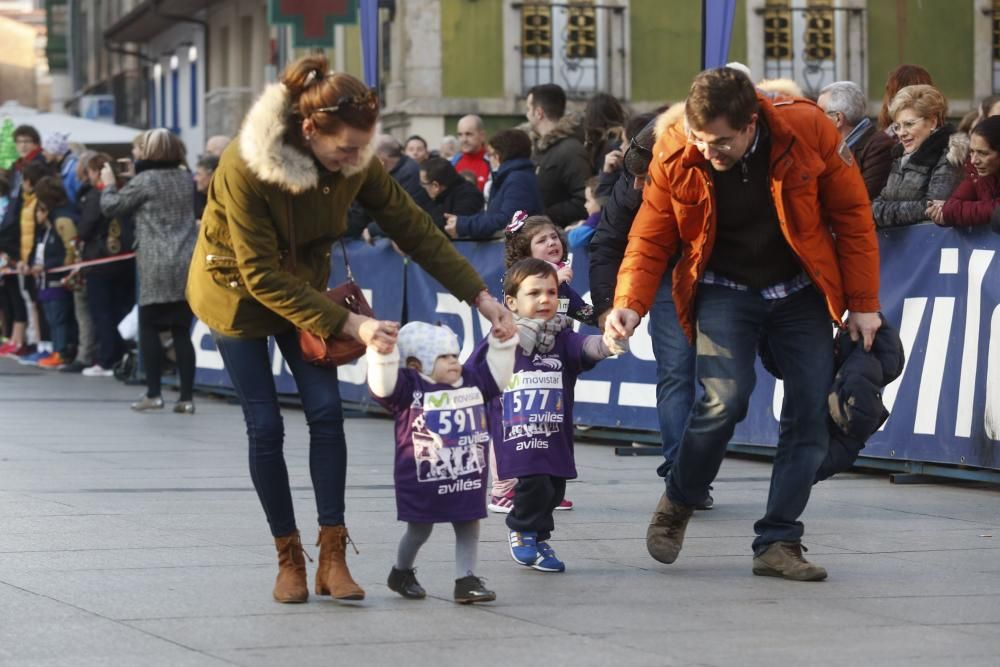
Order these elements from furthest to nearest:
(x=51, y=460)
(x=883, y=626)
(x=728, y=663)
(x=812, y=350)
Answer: (x=51, y=460), (x=812, y=350), (x=883, y=626), (x=728, y=663)

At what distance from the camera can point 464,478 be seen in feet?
21.5

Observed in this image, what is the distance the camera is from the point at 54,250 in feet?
64.3

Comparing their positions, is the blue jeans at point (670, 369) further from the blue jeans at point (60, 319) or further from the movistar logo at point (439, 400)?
the blue jeans at point (60, 319)

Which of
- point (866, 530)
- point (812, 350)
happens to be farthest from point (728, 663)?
point (866, 530)

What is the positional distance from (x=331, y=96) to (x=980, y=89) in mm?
27076

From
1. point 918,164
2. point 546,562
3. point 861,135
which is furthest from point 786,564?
point 861,135

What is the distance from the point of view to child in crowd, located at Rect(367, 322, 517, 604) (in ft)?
21.4

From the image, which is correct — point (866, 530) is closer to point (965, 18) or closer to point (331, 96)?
point (331, 96)

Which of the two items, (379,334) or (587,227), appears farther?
(587,227)

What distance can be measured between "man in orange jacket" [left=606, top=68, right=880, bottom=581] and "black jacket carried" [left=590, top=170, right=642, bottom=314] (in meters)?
0.96

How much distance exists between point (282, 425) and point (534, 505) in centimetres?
125

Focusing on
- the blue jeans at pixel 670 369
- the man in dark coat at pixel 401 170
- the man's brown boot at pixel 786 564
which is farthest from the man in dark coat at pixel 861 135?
the man in dark coat at pixel 401 170

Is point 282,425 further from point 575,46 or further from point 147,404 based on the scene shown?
point 575,46

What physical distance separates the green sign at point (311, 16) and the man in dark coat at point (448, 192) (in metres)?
3.45
